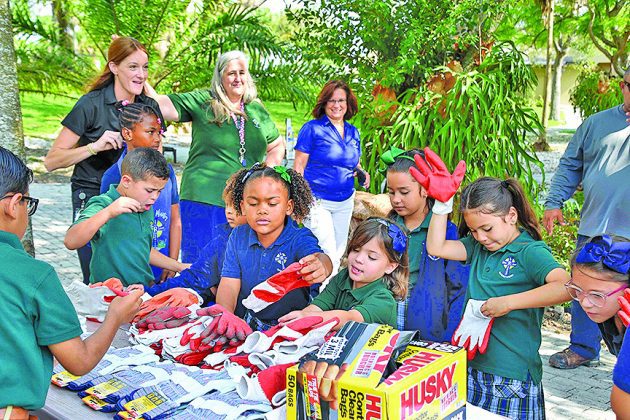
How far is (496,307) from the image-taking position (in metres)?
2.42

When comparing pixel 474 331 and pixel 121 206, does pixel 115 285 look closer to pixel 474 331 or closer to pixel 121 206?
pixel 121 206

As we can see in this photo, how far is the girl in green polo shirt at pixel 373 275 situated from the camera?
2.33 metres

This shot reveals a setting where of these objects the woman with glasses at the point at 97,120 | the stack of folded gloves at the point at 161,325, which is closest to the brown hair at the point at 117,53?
the woman with glasses at the point at 97,120

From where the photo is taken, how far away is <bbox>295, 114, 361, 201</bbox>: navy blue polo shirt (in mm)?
5137

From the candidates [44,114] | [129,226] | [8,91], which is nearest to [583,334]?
[129,226]

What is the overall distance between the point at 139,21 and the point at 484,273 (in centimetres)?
788

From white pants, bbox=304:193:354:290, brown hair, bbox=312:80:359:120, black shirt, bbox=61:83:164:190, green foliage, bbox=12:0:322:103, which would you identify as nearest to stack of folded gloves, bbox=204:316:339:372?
black shirt, bbox=61:83:164:190

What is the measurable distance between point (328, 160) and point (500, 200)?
8.68ft

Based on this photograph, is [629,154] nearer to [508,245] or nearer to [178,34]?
[508,245]

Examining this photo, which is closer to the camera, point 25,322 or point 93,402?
point 25,322

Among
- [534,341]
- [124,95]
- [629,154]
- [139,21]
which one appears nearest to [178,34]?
[139,21]

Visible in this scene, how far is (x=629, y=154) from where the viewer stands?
356 centimetres

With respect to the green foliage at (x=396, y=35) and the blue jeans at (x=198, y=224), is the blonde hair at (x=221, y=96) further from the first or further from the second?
the green foliage at (x=396, y=35)

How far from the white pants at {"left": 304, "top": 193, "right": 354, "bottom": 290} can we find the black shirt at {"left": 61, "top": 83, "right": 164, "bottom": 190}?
5.72 ft
